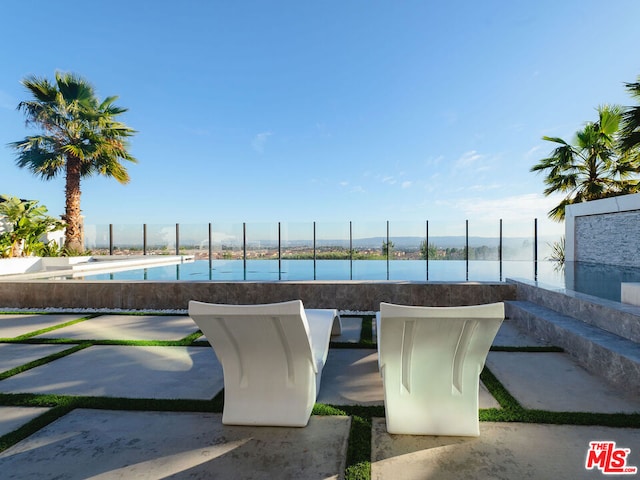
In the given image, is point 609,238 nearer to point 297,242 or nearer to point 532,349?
point 532,349

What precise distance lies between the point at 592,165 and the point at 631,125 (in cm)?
403

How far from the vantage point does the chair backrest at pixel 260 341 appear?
170 centimetres

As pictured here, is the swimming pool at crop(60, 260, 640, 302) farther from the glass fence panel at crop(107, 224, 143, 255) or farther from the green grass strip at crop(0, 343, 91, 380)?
the glass fence panel at crop(107, 224, 143, 255)

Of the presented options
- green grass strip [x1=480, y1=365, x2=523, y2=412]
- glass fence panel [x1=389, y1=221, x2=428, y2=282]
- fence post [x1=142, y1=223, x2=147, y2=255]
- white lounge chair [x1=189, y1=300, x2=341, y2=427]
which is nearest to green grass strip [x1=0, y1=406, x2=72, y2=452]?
white lounge chair [x1=189, y1=300, x2=341, y2=427]

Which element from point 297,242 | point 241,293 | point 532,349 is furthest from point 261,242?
point 532,349

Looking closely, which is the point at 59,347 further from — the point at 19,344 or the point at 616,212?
the point at 616,212

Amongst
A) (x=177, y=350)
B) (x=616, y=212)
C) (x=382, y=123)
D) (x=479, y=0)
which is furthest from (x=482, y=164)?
(x=177, y=350)


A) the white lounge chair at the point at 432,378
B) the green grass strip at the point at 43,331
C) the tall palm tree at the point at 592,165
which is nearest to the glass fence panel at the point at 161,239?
the green grass strip at the point at 43,331

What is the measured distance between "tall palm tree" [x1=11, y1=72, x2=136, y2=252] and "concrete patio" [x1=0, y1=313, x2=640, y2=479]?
40.3 ft

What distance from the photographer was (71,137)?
1242 centimetres

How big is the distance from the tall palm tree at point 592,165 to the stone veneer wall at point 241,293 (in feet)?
33.1

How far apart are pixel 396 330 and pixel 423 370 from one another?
37 cm

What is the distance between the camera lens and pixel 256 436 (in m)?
1.84

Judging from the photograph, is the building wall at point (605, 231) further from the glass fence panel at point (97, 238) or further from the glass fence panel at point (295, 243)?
the glass fence panel at point (97, 238)
